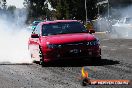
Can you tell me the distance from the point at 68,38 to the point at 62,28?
1.19 metres

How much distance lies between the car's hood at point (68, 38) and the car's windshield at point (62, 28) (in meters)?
0.43

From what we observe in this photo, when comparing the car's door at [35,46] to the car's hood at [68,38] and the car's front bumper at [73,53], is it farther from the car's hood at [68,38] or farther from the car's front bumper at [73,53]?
the car's front bumper at [73,53]

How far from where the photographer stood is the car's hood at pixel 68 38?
12875 mm

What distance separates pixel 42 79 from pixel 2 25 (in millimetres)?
27036

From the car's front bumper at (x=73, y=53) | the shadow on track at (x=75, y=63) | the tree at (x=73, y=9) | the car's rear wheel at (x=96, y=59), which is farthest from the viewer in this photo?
the tree at (x=73, y=9)

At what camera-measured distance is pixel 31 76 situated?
10.8m

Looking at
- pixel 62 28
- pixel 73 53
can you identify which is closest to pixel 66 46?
pixel 73 53

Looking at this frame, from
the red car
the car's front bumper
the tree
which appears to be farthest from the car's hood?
the tree

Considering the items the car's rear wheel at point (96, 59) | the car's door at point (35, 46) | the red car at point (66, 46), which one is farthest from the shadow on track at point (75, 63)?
the car's door at point (35, 46)

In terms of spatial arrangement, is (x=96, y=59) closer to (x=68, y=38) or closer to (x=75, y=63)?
(x=75, y=63)

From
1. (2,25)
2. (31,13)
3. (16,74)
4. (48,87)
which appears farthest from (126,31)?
(31,13)

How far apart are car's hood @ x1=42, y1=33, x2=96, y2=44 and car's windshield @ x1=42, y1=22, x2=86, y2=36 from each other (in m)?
0.43

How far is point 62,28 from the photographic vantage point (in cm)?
1420

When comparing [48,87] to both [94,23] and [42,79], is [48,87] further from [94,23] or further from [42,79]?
[94,23]
